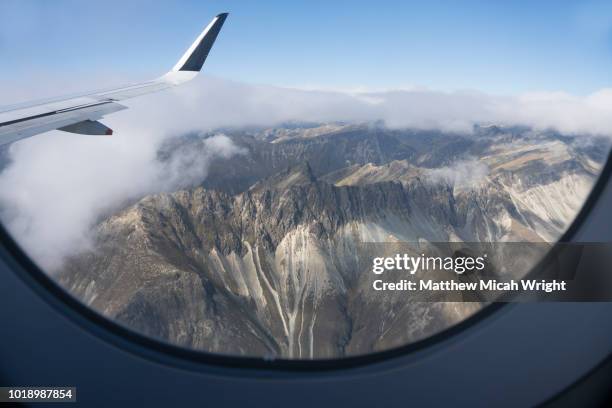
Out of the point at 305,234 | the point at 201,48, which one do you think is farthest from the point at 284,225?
the point at 201,48

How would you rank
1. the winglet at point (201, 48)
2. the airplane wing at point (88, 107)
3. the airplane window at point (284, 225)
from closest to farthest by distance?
the airplane wing at point (88, 107) → the winglet at point (201, 48) → the airplane window at point (284, 225)

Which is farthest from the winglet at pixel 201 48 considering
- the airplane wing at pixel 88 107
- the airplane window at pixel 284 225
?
the airplane window at pixel 284 225

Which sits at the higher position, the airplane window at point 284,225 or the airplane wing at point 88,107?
the airplane wing at point 88,107

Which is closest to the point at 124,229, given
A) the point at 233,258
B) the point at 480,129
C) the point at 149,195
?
the point at 149,195

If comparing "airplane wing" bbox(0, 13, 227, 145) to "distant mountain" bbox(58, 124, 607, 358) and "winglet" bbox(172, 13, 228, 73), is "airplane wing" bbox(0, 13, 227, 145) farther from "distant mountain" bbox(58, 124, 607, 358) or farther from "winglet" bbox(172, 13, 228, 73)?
"distant mountain" bbox(58, 124, 607, 358)

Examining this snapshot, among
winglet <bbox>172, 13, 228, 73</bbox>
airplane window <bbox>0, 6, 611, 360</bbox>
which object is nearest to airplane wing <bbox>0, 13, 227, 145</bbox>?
winglet <bbox>172, 13, 228, 73</bbox>

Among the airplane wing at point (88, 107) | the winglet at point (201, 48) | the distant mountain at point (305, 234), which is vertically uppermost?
the winglet at point (201, 48)

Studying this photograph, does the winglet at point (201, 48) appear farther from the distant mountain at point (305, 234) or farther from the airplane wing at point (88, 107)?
the distant mountain at point (305, 234)
